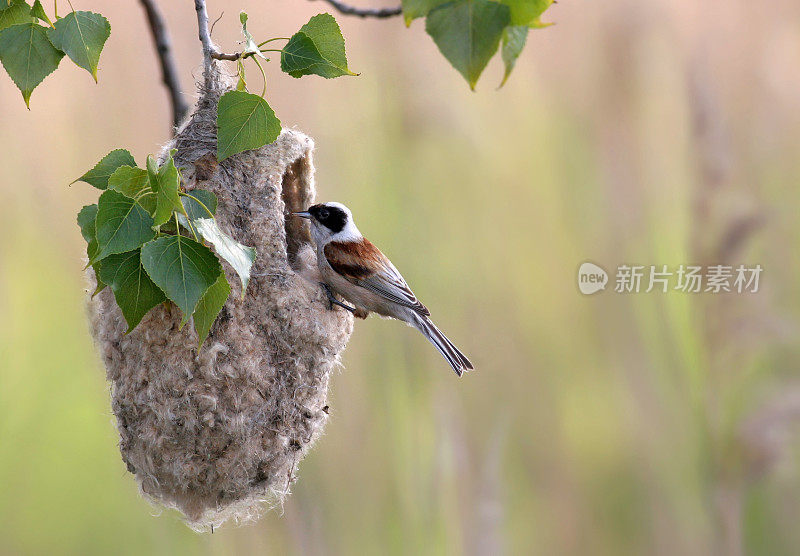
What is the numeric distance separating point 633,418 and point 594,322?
0.45 metres

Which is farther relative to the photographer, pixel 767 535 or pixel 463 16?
pixel 767 535

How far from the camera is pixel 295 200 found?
8.02 feet

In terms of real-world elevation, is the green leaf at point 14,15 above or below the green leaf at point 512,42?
below

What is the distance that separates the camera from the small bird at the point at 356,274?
2.23 meters

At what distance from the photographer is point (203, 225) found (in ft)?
4.42

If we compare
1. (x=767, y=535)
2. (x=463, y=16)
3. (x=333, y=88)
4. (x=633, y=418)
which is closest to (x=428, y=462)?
(x=633, y=418)

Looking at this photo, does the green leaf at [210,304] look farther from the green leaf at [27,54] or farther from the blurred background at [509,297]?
the blurred background at [509,297]

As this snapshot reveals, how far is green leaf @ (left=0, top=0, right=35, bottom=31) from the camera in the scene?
1.51 meters

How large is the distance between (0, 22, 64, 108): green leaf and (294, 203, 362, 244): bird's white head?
2.94ft

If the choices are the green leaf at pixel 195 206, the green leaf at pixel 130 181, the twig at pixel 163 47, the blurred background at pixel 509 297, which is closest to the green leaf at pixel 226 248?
the green leaf at pixel 195 206

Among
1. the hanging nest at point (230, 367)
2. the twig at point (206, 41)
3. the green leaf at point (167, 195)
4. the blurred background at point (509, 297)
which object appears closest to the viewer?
the green leaf at point (167, 195)

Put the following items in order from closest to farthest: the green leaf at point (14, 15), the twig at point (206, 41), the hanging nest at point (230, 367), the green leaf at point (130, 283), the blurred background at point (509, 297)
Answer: the green leaf at point (130, 283) → the green leaf at point (14, 15) → the twig at point (206, 41) → the hanging nest at point (230, 367) → the blurred background at point (509, 297)

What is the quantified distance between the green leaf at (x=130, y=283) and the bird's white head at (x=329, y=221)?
0.86 metres

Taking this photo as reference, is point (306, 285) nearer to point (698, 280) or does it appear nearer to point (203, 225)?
point (203, 225)
